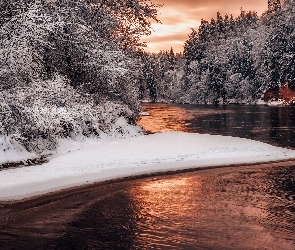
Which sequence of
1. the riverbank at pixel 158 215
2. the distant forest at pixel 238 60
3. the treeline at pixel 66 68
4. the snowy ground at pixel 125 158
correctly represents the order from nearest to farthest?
the riverbank at pixel 158 215, the snowy ground at pixel 125 158, the treeline at pixel 66 68, the distant forest at pixel 238 60

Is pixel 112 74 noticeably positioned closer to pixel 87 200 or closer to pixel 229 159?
pixel 229 159

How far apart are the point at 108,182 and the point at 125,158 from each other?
11.5ft

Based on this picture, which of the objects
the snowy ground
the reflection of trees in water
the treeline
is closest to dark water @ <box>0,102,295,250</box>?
the reflection of trees in water

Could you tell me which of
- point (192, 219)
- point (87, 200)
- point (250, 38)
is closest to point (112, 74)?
point (87, 200)

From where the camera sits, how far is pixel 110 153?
730 inches

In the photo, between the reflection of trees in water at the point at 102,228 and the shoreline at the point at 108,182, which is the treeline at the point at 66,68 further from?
the reflection of trees in water at the point at 102,228

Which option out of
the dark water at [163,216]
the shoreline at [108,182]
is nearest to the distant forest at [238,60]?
the shoreline at [108,182]

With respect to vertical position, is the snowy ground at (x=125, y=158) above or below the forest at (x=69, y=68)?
below

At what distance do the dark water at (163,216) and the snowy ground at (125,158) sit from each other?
1.06m

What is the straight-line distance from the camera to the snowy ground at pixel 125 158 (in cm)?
1356

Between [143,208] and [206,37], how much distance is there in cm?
10184

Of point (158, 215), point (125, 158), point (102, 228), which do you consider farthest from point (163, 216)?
point (125, 158)

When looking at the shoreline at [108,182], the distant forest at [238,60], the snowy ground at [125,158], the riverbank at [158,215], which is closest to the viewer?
the riverbank at [158,215]

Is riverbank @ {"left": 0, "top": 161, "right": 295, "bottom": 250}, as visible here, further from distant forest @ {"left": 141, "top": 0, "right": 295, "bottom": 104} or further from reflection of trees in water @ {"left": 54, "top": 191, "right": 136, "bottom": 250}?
distant forest @ {"left": 141, "top": 0, "right": 295, "bottom": 104}
